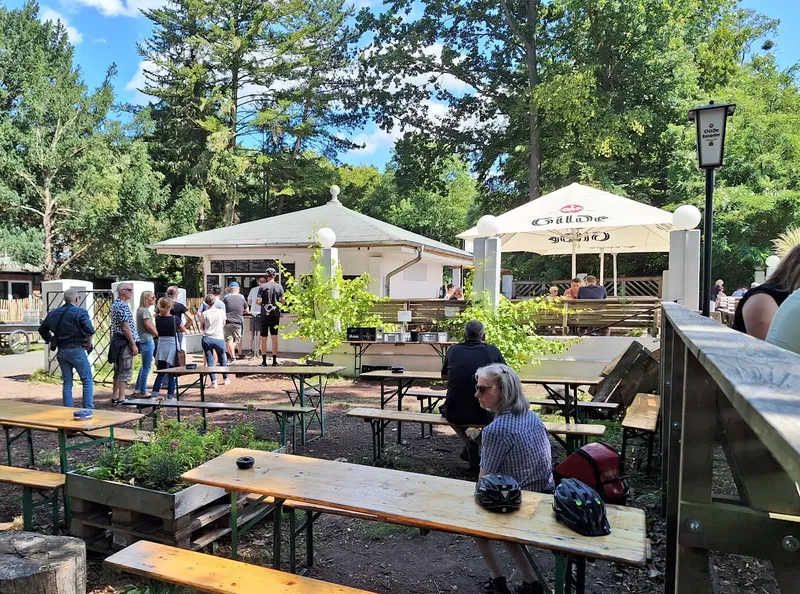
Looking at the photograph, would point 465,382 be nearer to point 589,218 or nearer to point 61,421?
point 61,421

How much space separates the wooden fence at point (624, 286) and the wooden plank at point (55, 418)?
1738cm

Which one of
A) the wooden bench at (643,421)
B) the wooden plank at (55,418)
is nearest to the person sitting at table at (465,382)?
the wooden bench at (643,421)

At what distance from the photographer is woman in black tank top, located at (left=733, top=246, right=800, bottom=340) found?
2.90 meters

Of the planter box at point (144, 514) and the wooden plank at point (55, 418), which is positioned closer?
the planter box at point (144, 514)

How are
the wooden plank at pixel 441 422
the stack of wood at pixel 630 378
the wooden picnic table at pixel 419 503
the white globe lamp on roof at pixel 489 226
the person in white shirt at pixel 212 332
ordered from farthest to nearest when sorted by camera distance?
the white globe lamp on roof at pixel 489 226 < the person in white shirt at pixel 212 332 < the stack of wood at pixel 630 378 < the wooden plank at pixel 441 422 < the wooden picnic table at pixel 419 503

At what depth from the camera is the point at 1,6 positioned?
2559 centimetres

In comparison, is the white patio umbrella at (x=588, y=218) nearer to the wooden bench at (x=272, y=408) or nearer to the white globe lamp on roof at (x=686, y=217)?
the white globe lamp on roof at (x=686, y=217)

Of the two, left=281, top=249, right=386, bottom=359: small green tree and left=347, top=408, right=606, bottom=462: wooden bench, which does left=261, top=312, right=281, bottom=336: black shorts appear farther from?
left=347, top=408, right=606, bottom=462: wooden bench

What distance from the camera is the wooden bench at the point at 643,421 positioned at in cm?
504

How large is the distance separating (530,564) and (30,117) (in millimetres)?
26633

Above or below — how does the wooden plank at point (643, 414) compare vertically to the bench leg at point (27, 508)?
above

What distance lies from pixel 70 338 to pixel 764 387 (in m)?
7.92

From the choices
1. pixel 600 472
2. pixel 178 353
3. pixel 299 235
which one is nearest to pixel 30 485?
pixel 600 472

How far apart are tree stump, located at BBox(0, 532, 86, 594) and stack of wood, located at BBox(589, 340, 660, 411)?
6.66 metres
